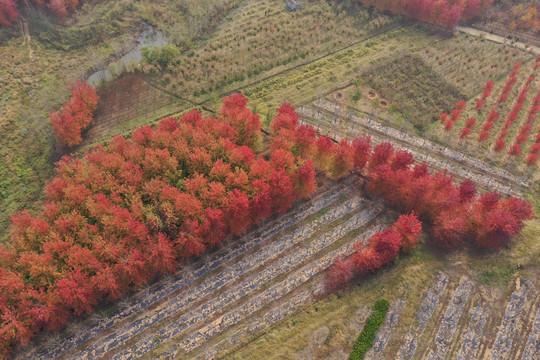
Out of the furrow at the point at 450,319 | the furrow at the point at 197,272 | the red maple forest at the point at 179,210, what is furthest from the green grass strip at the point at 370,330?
the furrow at the point at 197,272

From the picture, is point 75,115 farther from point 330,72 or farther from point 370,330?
point 370,330

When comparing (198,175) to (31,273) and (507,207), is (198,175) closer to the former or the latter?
(31,273)

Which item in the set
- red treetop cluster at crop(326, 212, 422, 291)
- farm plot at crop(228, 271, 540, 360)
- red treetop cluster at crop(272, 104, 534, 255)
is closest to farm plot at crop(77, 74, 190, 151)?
red treetop cluster at crop(272, 104, 534, 255)

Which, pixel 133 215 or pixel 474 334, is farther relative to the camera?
pixel 133 215

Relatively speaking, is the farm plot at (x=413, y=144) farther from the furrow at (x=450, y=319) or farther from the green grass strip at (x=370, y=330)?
the green grass strip at (x=370, y=330)

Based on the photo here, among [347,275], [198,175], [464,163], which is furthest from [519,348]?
[198,175]

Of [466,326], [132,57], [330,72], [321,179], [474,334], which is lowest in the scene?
[474,334]

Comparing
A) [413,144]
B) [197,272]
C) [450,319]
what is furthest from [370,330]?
[413,144]

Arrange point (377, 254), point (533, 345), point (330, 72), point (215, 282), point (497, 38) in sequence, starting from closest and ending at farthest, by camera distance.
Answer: point (533, 345) → point (377, 254) → point (215, 282) → point (330, 72) → point (497, 38)
